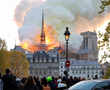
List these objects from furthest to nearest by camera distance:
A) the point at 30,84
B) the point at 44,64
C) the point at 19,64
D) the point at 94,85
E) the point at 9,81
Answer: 1. the point at 44,64
2. the point at 19,64
3. the point at 9,81
4. the point at 30,84
5. the point at 94,85

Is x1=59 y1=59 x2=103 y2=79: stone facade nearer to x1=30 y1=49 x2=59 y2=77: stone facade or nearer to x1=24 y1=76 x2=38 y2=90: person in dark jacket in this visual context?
x1=30 y1=49 x2=59 y2=77: stone facade

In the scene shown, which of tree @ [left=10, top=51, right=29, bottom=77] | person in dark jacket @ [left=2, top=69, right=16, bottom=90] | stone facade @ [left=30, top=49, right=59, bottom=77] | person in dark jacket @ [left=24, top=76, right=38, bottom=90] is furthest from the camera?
stone facade @ [left=30, top=49, right=59, bottom=77]

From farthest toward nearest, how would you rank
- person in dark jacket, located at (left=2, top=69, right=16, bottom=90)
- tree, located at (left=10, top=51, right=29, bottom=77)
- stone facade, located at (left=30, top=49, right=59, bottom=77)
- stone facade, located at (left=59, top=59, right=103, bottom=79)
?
1. stone facade, located at (left=59, top=59, right=103, bottom=79)
2. stone facade, located at (left=30, top=49, right=59, bottom=77)
3. tree, located at (left=10, top=51, right=29, bottom=77)
4. person in dark jacket, located at (left=2, top=69, right=16, bottom=90)

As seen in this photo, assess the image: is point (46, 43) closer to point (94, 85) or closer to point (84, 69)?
point (84, 69)

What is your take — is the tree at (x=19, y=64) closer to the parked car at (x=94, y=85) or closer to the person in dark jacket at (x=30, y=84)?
the person in dark jacket at (x=30, y=84)

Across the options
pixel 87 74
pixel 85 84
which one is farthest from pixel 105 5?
pixel 87 74

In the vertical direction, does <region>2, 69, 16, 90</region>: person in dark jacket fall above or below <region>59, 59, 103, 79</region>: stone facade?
above

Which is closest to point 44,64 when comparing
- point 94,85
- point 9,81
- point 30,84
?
point 9,81

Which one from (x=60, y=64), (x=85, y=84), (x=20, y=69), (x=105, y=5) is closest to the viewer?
(x=85, y=84)

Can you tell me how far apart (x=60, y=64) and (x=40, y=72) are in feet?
31.4

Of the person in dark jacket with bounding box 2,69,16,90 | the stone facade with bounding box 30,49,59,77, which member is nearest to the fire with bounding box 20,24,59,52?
the stone facade with bounding box 30,49,59,77

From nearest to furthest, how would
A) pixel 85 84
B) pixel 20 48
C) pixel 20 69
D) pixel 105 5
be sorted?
pixel 85 84, pixel 105 5, pixel 20 69, pixel 20 48

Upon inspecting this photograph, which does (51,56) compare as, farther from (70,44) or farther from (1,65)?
(1,65)

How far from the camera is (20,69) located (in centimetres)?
10756
